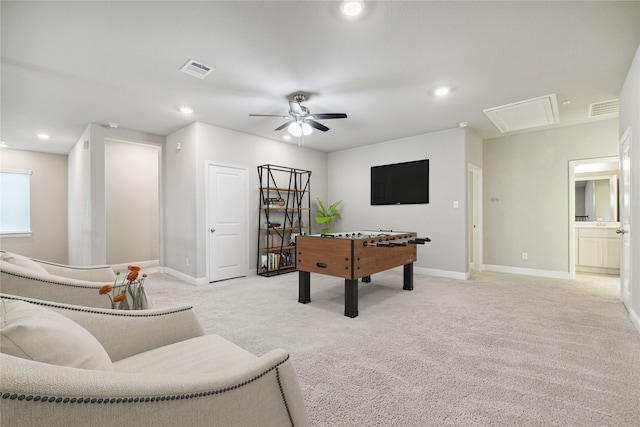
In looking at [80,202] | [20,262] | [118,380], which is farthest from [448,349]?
[80,202]

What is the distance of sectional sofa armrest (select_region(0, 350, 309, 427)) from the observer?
53 cm

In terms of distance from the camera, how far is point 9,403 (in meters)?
0.51

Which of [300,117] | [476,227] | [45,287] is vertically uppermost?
[300,117]

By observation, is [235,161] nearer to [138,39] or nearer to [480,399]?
[138,39]

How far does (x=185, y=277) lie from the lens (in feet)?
15.8

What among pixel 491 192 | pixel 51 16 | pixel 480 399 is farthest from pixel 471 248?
pixel 51 16

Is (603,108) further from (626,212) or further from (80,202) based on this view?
(80,202)

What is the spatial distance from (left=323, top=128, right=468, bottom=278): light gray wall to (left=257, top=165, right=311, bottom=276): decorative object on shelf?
3.94ft

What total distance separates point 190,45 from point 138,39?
1.32 feet

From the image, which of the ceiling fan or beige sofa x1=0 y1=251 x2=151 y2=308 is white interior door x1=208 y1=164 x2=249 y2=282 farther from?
beige sofa x1=0 y1=251 x2=151 y2=308

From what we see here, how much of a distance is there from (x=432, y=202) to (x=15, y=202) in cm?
854

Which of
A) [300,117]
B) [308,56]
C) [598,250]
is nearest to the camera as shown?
[308,56]

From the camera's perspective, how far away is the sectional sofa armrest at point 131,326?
1.21m

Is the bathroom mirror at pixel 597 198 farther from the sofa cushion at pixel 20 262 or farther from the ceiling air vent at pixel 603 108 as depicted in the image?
the sofa cushion at pixel 20 262
